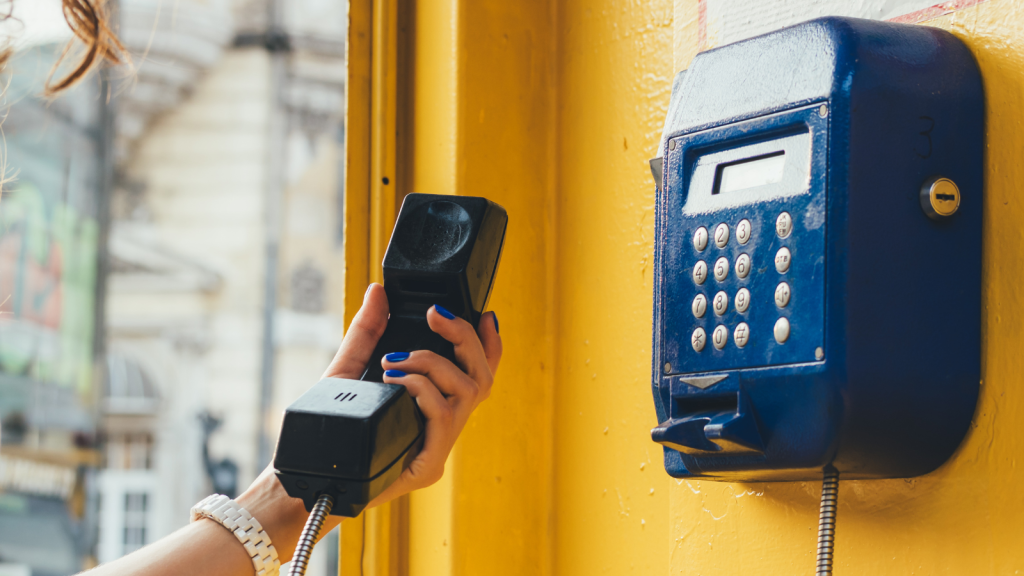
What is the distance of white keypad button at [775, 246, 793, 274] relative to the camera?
0.47 metres

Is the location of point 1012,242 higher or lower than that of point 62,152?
lower

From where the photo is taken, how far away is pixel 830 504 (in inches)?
18.5

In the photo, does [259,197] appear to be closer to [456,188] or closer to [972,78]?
[456,188]

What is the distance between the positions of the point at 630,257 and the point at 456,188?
18 centimetres

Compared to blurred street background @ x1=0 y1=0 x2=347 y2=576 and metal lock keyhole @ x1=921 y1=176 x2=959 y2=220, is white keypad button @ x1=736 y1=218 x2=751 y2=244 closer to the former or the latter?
metal lock keyhole @ x1=921 y1=176 x2=959 y2=220

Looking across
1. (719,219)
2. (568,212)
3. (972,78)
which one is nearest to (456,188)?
(568,212)

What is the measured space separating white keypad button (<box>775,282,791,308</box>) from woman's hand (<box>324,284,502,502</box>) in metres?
0.23

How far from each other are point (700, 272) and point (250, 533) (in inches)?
14.4

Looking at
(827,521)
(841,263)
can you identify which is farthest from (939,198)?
(827,521)

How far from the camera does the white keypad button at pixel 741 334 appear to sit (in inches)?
19.2

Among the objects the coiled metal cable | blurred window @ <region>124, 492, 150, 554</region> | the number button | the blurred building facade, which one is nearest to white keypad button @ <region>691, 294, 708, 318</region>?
the number button

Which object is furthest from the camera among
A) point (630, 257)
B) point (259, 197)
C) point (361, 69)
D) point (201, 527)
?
point (259, 197)

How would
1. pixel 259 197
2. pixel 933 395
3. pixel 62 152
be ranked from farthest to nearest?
pixel 259 197 < pixel 62 152 < pixel 933 395

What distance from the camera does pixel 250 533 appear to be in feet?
1.99
